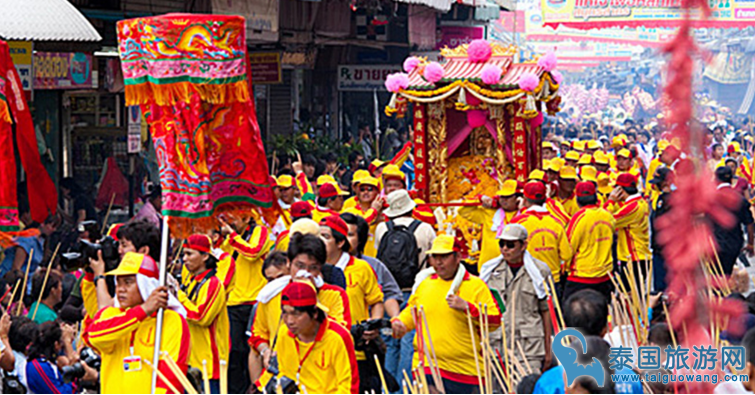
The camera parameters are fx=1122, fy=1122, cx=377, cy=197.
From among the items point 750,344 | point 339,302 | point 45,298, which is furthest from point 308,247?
point 750,344

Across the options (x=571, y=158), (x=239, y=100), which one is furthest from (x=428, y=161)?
(x=239, y=100)

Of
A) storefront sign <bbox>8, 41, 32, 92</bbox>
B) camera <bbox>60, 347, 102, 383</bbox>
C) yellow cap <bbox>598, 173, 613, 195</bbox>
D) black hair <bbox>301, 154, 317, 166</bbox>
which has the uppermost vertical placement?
storefront sign <bbox>8, 41, 32, 92</bbox>

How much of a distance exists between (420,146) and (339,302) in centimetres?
768

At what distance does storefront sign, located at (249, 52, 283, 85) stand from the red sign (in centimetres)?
551

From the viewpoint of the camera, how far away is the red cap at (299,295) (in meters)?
5.66

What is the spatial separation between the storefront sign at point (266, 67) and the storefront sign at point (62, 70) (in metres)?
5.66

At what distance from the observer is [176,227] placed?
5844 mm

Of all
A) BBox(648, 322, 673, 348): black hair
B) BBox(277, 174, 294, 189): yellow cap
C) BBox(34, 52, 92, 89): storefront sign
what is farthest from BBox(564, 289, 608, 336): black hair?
BBox(34, 52, 92, 89): storefront sign

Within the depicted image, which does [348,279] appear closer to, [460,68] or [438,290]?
[438,290]

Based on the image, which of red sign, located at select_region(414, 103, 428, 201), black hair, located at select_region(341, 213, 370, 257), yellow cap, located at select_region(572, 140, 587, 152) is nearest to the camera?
black hair, located at select_region(341, 213, 370, 257)

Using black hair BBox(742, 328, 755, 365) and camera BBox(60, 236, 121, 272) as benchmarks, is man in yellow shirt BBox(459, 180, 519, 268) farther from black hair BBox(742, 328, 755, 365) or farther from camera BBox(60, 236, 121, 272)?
black hair BBox(742, 328, 755, 365)

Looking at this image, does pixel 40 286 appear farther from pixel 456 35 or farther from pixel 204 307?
pixel 456 35

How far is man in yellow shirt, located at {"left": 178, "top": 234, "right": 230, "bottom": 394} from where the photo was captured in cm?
731

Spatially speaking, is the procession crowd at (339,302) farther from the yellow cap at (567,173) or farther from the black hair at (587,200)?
the yellow cap at (567,173)
